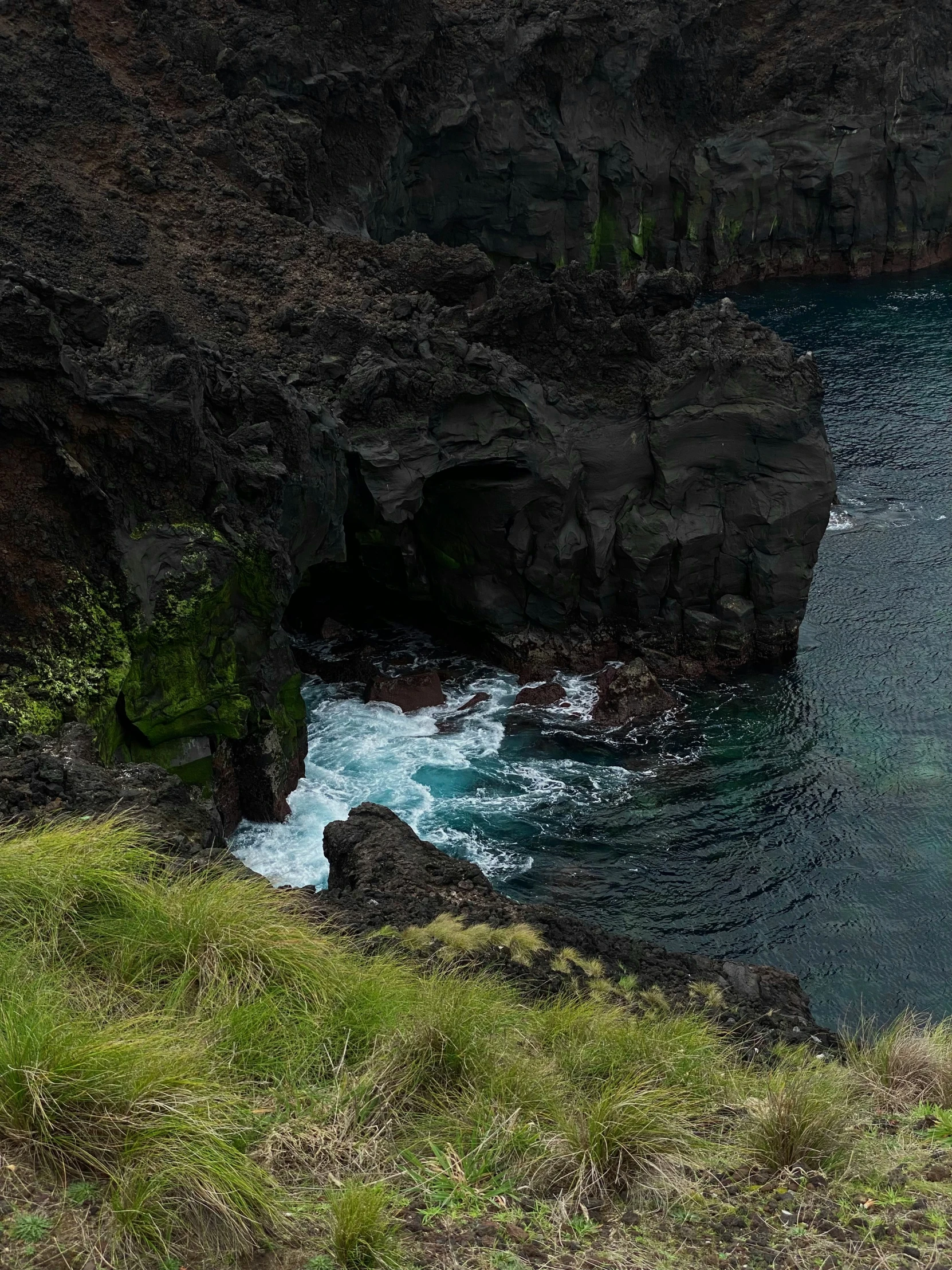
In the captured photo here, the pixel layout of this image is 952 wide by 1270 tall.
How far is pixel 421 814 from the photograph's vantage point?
3025cm

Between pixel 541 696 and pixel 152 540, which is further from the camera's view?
pixel 541 696

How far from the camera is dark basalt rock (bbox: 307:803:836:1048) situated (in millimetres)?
16625

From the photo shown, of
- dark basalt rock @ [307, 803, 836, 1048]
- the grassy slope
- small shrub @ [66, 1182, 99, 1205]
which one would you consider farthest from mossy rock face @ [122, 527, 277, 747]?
small shrub @ [66, 1182, 99, 1205]

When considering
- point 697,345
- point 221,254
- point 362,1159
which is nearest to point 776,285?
point 697,345

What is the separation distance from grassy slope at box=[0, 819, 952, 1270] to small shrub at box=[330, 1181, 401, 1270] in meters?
0.02

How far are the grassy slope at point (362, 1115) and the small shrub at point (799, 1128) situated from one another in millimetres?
20

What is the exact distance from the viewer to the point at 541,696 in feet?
115

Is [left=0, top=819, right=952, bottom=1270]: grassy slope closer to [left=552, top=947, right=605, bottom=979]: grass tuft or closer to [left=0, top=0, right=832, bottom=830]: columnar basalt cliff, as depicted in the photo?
[left=552, top=947, right=605, bottom=979]: grass tuft

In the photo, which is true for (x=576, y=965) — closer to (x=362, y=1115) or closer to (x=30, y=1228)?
(x=362, y=1115)

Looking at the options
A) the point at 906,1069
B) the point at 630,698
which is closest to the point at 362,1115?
the point at 906,1069

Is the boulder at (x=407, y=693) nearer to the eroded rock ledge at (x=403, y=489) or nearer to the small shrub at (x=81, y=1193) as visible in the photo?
the eroded rock ledge at (x=403, y=489)

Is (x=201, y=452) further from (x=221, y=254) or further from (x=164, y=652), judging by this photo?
(x=221, y=254)

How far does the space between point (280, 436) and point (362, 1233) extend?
78.5ft

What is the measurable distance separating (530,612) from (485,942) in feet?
68.6
